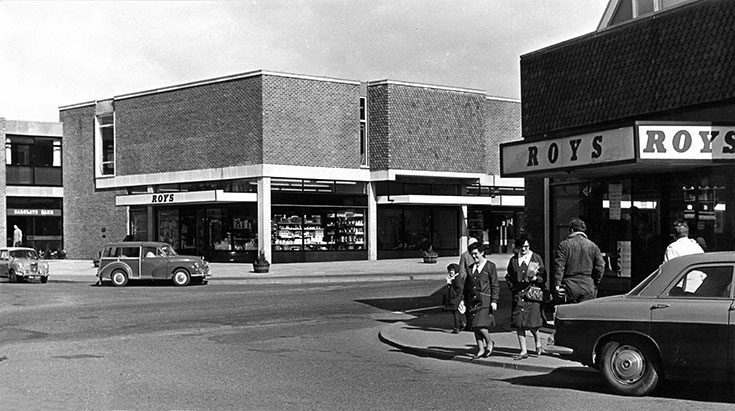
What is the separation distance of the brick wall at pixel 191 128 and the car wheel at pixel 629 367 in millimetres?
34955

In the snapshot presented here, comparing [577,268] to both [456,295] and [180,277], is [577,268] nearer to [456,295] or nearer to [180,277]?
[456,295]

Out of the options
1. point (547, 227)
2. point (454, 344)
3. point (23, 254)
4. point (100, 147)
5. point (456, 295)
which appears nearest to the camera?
point (454, 344)

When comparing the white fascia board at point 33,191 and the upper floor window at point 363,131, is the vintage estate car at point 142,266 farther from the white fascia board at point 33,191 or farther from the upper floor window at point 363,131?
the white fascia board at point 33,191

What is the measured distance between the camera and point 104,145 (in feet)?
174

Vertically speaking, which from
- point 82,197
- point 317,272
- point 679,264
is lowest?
point 317,272

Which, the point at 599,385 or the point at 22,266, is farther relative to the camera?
the point at 22,266

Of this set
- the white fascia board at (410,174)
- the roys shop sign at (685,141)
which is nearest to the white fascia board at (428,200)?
the white fascia board at (410,174)

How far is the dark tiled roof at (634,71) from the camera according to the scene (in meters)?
14.3

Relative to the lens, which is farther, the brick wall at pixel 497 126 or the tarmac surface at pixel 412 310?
the brick wall at pixel 497 126

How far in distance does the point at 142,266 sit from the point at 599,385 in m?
23.4

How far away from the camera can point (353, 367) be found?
12.6 meters

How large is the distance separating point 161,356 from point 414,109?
36056mm

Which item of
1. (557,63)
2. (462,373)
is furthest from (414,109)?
(462,373)

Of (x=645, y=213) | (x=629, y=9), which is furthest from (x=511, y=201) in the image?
(x=645, y=213)
